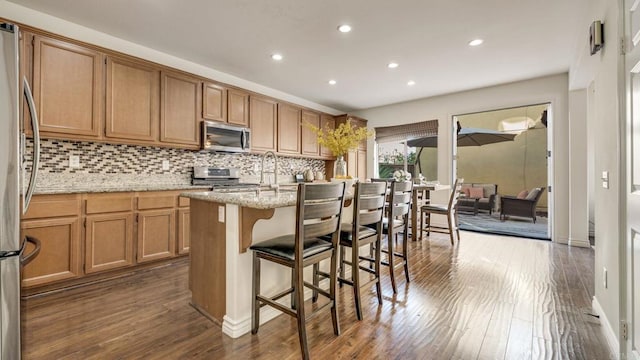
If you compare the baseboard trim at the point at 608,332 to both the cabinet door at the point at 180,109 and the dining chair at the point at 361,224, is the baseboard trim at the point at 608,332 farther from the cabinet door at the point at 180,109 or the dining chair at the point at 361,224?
the cabinet door at the point at 180,109

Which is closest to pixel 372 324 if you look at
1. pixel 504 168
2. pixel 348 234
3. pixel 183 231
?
pixel 348 234

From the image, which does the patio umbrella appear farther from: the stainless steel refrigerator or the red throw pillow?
the stainless steel refrigerator

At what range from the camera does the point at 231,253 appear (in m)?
1.83

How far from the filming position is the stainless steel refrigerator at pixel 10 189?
1.03 metres

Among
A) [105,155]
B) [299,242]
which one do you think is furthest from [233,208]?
[105,155]

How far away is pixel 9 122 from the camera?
3.40 ft

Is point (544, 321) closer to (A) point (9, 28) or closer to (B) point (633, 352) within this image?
(B) point (633, 352)

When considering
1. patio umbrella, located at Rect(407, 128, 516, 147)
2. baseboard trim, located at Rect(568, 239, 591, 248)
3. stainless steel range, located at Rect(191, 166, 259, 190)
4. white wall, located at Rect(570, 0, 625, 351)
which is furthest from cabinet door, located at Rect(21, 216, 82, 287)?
patio umbrella, located at Rect(407, 128, 516, 147)

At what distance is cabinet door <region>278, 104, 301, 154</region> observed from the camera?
492 centimetres

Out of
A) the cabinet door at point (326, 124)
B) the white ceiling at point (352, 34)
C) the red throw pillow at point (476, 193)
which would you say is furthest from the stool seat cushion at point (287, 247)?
the red throw pillow at point (476, 193)

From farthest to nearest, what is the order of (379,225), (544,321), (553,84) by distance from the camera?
(553,84)
(379,225)
(544,321)

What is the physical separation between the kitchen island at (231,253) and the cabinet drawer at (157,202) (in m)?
1.15

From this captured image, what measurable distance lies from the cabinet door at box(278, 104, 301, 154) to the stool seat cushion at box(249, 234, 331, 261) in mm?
3259

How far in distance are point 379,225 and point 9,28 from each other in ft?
7.28
